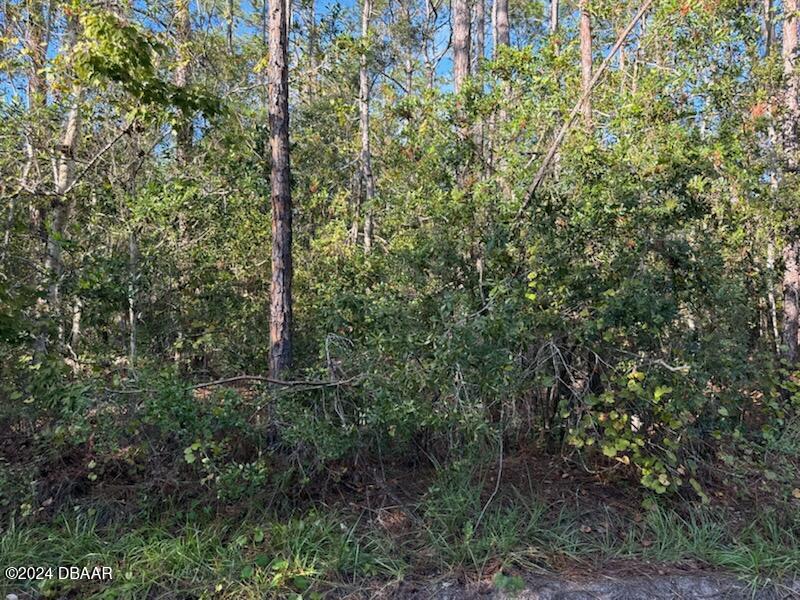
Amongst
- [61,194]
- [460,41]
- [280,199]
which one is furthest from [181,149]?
[460,41]

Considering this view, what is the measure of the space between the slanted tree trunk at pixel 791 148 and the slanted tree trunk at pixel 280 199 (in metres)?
6.85

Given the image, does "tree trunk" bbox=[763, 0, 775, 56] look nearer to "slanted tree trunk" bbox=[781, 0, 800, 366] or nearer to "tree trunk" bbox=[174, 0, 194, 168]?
"slanted tree trunk" bbox=[781, 0, 800, 366]

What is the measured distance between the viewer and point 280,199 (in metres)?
4.85

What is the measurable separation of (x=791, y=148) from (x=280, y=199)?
7214mm

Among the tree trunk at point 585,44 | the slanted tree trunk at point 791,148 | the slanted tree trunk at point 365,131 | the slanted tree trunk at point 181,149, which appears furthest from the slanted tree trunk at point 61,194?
the slanted tree trunk at point 791,148

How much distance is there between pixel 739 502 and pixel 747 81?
22.2 feet

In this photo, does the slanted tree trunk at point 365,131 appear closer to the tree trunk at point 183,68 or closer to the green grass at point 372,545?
the tree trunk at point 183,68

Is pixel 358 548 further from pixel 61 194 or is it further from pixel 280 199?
pixel 61 194

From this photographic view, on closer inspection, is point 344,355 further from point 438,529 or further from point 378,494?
point 438,529

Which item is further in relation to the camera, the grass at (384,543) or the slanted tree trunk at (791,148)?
the slanted tree trunk at (791,148)

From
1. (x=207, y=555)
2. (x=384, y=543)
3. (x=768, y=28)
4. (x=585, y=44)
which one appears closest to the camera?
(x=207, y=555)

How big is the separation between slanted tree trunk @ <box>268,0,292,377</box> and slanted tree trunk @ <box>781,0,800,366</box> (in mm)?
6848

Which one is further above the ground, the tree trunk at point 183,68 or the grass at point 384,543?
the tree trunk at point 183,68

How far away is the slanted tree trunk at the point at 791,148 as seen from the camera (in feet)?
25.2
